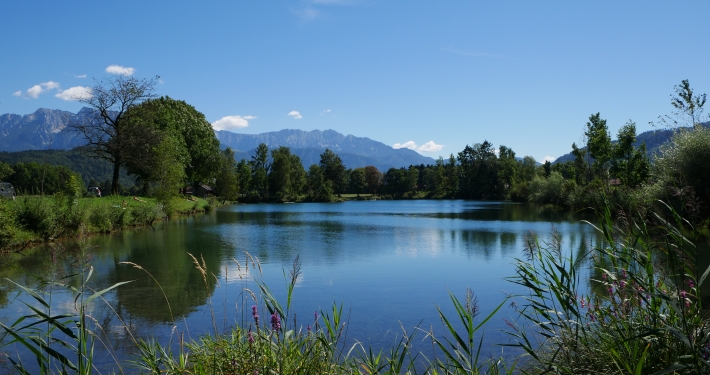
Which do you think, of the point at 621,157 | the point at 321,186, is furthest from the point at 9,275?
the point at 321,186

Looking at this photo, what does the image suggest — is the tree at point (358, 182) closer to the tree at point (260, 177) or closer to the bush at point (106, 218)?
the tree at point (260, 177)

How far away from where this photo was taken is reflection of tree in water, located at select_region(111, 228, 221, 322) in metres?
9.46

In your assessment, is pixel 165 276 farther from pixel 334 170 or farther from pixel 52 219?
pixel 334 170

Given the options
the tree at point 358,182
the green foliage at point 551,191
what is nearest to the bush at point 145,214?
the green foliage at point 551,191

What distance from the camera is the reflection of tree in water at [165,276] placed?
9461mm

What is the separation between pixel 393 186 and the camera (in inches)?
4090

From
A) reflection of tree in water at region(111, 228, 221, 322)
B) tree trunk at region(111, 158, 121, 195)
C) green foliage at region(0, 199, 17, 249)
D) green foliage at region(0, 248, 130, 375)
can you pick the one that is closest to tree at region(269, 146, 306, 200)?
tree trunk at region(111, 158, 121, 195)

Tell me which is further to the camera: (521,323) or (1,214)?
(1,214)

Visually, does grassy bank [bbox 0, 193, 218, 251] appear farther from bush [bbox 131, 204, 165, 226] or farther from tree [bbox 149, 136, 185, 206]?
tree [bbox 149, 136, 185, 206]

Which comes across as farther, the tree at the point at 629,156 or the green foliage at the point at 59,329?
the tree at the point at 629,156

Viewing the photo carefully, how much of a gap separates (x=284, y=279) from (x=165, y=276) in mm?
4007

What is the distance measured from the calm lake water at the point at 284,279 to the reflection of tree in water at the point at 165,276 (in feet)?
0.09

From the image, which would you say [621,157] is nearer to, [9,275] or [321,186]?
[9,275]

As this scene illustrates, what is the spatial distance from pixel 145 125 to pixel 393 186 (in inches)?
2799
